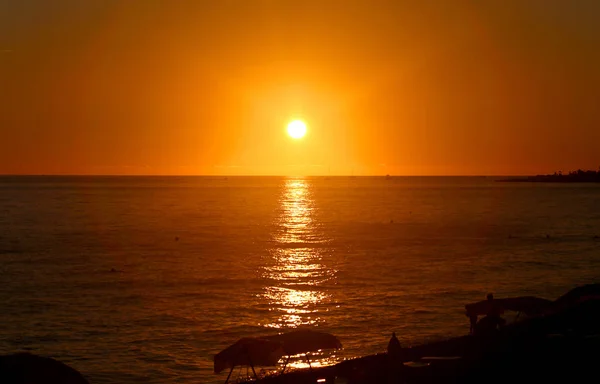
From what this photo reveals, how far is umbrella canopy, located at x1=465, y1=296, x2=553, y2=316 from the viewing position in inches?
880

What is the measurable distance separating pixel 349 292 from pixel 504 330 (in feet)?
91.9

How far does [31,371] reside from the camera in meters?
14.0

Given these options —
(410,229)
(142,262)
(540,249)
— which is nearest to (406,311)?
(142,262)

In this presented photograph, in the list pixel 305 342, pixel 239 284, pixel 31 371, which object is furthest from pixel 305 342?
pixel 239 284

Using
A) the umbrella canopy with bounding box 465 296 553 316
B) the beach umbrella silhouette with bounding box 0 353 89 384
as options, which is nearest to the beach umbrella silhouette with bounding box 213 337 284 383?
the beach umbrella silhouette with bounding box 0 353 89 384

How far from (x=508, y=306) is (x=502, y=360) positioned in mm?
9393

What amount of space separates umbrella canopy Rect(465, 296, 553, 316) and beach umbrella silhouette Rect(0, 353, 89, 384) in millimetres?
13194

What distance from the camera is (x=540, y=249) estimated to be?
6800 cm

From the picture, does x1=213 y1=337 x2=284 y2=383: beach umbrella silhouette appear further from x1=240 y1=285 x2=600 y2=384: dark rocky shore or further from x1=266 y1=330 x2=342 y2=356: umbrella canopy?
x1=240 y1=285 x2=600 y2=384: dark rocky shore

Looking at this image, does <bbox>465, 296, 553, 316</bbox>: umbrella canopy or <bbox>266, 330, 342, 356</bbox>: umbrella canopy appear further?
<bbox>465, 296, 553, 316</bbox>: umbrella canopy

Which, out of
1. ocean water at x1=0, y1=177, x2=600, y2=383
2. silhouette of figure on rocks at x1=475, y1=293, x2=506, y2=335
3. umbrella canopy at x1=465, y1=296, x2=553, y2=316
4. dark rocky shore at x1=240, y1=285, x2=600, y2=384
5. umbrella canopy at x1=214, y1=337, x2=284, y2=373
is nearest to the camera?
dark rocky shore at x1=240, y1=285, x2=600, y2=384

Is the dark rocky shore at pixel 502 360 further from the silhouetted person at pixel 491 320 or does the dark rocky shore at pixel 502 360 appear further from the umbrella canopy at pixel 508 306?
the umbrella canopy at pixel 508 306

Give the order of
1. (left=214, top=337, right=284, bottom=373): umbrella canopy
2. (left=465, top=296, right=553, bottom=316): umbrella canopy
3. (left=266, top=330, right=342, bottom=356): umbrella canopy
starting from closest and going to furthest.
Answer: (left=214, top=337, right=284, bottom=373): umbrella canopy
(left=266, top=330, right=342, bottom=356): umbrella canopy
(left=465, top=296, right=553, bottom=316): umbrella canopy

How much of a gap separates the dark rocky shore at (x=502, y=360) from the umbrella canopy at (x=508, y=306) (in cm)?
658
